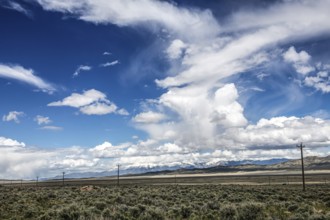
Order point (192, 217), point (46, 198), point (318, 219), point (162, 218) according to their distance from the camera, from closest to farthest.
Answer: point (318, 219), point (162, 218), point (192, 217), point (46, 198)

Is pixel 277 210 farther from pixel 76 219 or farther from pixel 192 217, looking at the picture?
pixel 76 219

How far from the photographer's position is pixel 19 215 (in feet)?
79.3

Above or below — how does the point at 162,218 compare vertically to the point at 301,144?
below

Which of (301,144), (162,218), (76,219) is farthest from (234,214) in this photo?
(301,144)

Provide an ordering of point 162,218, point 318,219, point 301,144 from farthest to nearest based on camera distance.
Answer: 1. point 301,144
2. point 162,218
3. point 318,219

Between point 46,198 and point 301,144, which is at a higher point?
point 301,144

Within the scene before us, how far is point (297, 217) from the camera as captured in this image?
1997cm

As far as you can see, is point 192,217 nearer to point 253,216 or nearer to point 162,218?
point 162,218

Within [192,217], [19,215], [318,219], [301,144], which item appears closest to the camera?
[318,219]

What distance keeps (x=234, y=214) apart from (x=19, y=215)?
14250 mm

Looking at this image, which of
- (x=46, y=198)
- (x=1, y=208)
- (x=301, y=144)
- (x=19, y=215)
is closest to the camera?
(x=19, y=215)

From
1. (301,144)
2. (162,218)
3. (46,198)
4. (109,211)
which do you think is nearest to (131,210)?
(109,211)

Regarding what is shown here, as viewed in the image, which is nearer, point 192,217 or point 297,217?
point 297,217

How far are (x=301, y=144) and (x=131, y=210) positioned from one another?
46679 mm
